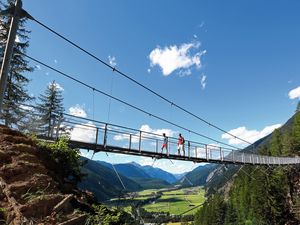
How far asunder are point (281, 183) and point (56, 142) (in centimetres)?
6535

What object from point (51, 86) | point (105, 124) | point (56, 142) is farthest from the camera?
point (51, 86)

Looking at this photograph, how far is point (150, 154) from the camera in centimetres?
2020

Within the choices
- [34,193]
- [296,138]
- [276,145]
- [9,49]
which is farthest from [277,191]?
[9,49]

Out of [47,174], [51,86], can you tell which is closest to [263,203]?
[51,86]

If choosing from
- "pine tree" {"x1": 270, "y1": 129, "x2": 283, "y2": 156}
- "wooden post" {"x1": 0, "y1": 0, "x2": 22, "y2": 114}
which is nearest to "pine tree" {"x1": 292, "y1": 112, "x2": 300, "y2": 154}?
"pine tree" {"x1": 270, "y1": 129, "x2": 283, "y2": 156}

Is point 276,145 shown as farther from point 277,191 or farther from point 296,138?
point 277,191

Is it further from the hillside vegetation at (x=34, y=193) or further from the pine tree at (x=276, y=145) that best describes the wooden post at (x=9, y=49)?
the pine tree at (x=276, y=145)

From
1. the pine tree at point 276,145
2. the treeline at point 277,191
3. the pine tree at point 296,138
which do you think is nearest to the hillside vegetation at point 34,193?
the treeline at point 277,191

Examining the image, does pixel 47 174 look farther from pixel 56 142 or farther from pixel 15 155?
pixel 56 142

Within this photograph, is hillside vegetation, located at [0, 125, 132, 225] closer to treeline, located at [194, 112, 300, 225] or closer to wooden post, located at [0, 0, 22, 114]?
wooden post, located at [0, 0, 22, 114]

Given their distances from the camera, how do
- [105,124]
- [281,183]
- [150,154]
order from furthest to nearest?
1. [281,183]
2. [150,154]
3. [105,124]

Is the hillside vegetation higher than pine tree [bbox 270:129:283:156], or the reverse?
Result: pine tree [bbox 270:129:283:156]

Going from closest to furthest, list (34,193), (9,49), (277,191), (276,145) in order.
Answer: (9,49) → (34,193) → (277,191) → (276,145)

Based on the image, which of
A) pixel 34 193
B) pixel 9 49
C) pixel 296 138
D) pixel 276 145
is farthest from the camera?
pixel 276 145
